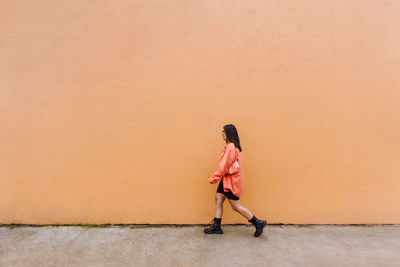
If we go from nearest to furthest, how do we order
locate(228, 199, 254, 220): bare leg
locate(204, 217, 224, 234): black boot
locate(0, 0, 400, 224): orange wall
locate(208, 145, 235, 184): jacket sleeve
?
locate(208, 145, 235, 184): jacket sleeve → locate(228, 199, 254, 220): bare leg → locate(204, 217, 224, 234): black boot → locate(0, 0, 400, 224): orange wall

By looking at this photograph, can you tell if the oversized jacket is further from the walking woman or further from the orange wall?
the orange wall

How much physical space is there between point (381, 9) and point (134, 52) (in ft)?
13.5

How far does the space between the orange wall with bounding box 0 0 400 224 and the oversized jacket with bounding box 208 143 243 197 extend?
51 centimetres

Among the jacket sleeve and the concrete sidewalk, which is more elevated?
the jacket sleeve

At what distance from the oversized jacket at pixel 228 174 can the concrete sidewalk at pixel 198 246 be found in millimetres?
749

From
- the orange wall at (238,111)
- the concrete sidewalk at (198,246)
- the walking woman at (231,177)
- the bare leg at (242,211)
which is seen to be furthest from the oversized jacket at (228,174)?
the concrete sidewalk at (198,246)

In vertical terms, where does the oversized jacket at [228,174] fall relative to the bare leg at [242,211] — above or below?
above

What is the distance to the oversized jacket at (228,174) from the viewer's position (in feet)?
11.1

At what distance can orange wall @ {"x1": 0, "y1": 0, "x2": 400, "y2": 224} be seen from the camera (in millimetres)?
3949

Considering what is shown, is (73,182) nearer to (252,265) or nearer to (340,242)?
(252,265)

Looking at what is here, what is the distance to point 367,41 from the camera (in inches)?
157

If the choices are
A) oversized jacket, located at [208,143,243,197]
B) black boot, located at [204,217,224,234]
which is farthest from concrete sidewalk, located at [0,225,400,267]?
oversized jacket, located at [208,143,243,197]

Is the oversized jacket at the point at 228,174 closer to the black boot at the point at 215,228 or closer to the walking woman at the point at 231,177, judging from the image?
the walking woman at the point at 231,177

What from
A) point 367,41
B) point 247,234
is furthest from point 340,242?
point 367,41
